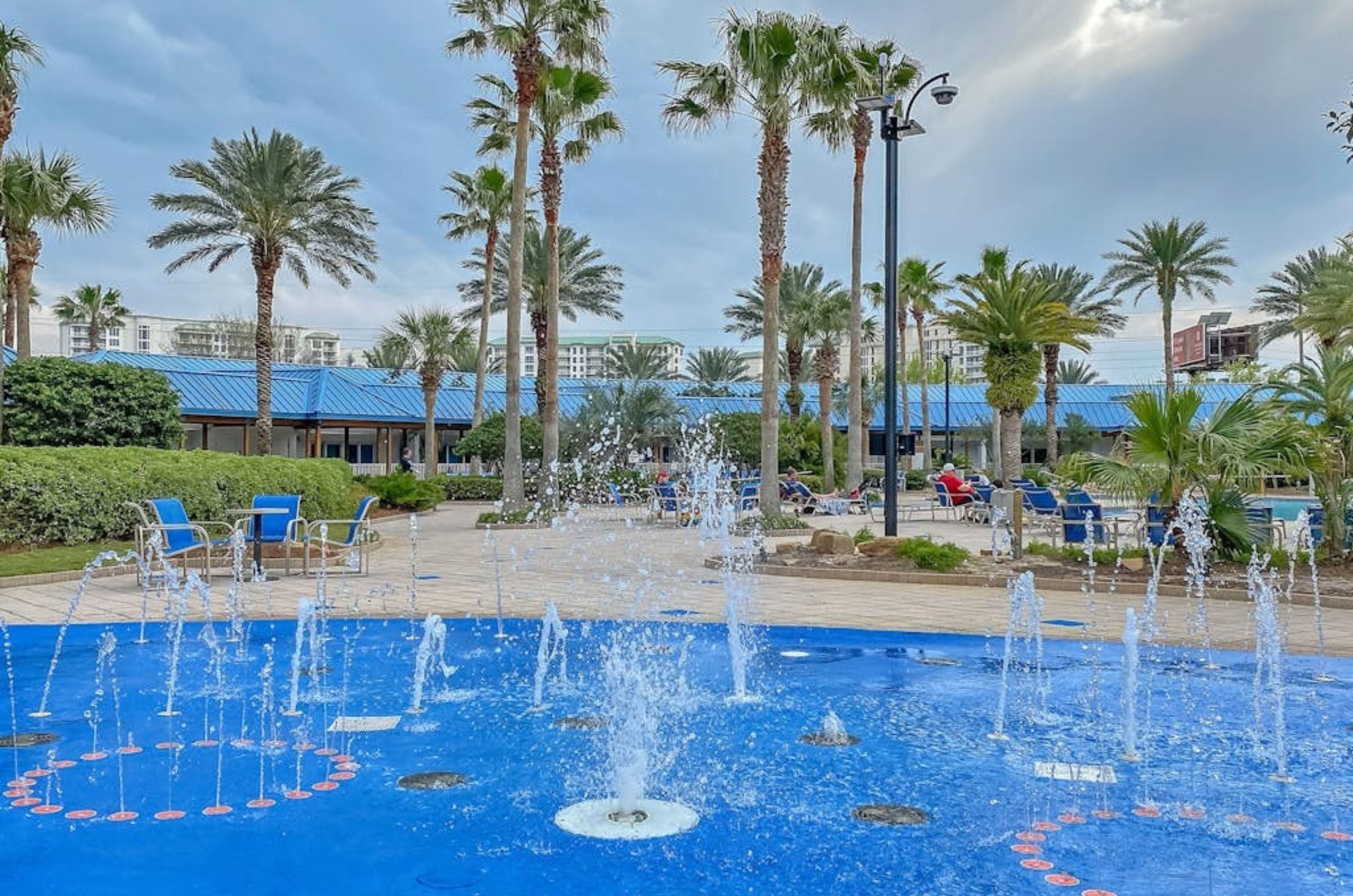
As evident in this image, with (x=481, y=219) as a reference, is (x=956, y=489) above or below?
below

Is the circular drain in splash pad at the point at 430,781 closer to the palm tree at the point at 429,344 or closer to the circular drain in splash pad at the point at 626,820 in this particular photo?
the circular drain in splash pad at the point at 626,820

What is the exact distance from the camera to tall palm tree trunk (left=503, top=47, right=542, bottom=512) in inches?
859

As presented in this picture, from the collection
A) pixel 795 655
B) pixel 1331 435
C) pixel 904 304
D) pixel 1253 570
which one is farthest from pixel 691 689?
pixel 904 304

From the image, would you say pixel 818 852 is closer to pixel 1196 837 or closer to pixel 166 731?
pixel 1196 837

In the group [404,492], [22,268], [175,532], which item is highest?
[22,268]

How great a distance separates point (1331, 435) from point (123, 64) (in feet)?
59.9

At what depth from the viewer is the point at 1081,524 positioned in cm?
1339

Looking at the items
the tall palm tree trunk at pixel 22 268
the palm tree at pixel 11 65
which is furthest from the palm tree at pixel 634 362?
the palm tree at pixel 11 65

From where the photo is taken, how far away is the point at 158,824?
166 inches

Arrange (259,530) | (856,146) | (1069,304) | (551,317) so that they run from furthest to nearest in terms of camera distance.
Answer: (1069,304) → (856,146) → (551,317) → (259,530)

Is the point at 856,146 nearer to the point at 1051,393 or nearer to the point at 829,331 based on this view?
the point at 829,331

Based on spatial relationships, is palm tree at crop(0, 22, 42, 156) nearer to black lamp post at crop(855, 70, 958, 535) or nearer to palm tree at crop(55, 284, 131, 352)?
black lamp post at crop(855, 70, 958, 535)

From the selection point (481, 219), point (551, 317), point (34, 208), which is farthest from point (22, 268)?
point (481, 219)

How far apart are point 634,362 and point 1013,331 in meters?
22.0
